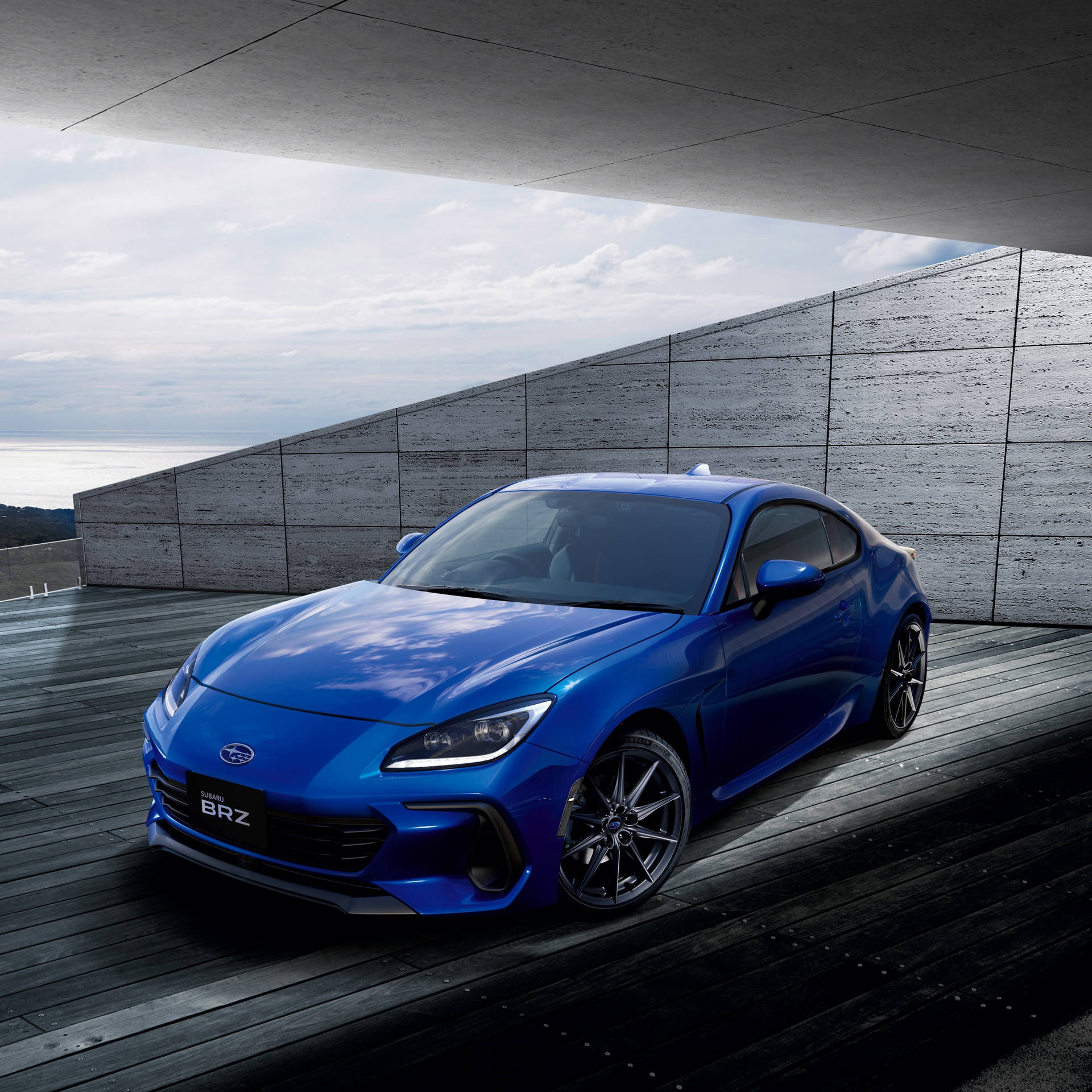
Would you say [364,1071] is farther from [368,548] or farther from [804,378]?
[368,548]

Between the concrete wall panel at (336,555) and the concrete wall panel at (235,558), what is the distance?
0.18 metres

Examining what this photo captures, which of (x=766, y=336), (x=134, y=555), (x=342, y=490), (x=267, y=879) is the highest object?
(x=766, y=336)

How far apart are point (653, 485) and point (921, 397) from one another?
215 inches

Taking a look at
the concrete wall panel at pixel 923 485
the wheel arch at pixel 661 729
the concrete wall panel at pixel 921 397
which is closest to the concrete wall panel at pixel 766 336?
the concrete wall panel at pixel 921 397

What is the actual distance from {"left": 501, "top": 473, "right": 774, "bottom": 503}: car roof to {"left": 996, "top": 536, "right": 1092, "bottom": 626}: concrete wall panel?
5.21m

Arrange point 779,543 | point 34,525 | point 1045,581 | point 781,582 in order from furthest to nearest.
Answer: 1. point 34,525
2. point 1045,581
3. point 779,543
4. point 781,582

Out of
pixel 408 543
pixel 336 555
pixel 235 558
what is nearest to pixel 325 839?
pixel 408 543

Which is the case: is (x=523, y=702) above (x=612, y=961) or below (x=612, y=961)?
above

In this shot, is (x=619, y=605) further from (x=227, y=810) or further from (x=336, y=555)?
(x=336, y=555)

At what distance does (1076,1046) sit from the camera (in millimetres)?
2844

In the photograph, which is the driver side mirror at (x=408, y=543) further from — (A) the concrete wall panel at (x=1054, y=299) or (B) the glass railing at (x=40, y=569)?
(B) the glass railing at (x=40, y=569)

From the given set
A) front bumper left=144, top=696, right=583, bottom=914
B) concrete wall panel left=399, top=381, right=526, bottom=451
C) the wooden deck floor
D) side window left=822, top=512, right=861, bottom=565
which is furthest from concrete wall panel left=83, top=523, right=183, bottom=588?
front bumper left=144, top=696, right=583, bottom=914

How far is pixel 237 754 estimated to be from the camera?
3291mm

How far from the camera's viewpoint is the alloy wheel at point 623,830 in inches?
137
